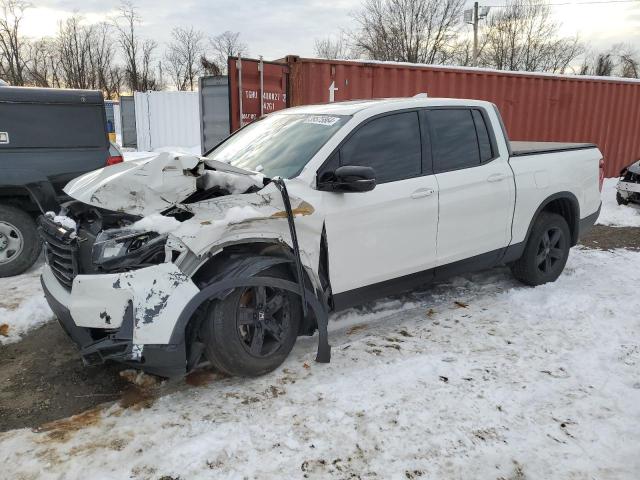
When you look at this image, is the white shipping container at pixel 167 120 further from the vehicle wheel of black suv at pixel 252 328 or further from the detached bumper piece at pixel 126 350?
the detached bumper piece at pixel 126 350

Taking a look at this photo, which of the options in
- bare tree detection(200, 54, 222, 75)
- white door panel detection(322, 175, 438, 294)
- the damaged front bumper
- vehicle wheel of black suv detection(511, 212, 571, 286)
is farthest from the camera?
bare tree detection(200, 54, 222, 75)

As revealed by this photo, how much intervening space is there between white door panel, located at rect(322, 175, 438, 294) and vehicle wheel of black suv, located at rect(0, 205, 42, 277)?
12.4ft

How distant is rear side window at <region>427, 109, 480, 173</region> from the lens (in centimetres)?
416

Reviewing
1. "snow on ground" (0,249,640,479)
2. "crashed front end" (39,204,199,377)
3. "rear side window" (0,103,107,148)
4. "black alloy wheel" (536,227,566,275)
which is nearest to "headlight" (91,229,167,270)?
"crashed front end" (39,204,199,377)

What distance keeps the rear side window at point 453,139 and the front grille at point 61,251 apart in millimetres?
2679

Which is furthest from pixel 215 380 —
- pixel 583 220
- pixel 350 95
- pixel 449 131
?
pixel 350 95

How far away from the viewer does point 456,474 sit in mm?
2457

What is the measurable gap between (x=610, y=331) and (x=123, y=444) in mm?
3599

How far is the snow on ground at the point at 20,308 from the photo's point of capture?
Result: 4164mm

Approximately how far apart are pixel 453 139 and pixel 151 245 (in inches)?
106

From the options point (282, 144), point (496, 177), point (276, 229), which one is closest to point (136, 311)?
point (276, 229)

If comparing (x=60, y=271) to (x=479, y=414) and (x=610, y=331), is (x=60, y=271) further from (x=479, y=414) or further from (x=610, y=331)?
(x=610, y=331)

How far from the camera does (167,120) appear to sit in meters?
22.5

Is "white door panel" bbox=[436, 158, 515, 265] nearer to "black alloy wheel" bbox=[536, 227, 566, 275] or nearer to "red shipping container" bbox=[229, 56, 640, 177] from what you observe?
"black alloy wheel" bbox=[536, 227, 566, 275]
